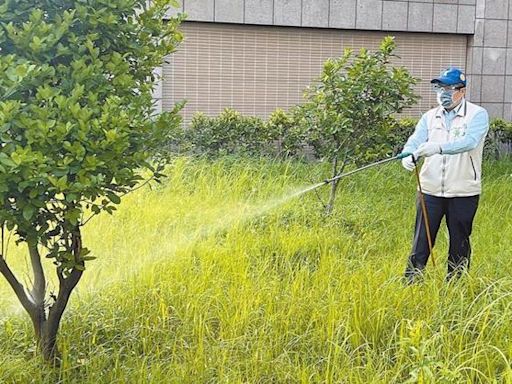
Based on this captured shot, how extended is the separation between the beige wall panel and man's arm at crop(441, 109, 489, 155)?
6.66 m

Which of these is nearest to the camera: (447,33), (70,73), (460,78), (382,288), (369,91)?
(70,73)

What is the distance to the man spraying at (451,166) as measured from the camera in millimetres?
4949

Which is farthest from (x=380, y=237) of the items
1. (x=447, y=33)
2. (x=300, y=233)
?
(x=447, y=33)

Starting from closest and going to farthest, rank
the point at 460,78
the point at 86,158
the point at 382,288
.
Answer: the point at 86,158 → the point at 382,288 → the point at 460,78

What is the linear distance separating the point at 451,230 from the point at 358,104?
2.37m

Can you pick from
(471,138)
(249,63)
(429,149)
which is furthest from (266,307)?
(249,63)

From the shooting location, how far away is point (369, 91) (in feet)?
23.7

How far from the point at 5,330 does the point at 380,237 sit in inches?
137

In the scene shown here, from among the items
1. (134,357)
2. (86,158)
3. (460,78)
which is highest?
(460,78)

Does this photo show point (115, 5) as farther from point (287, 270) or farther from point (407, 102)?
point (407, 102)

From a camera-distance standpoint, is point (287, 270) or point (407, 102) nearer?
point (287, 270)

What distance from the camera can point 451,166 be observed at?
5.04m

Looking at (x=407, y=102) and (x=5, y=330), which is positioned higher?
(x=407, y=102)

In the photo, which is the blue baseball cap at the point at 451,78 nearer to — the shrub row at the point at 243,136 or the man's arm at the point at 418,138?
the man's arm at the point at 418,138
